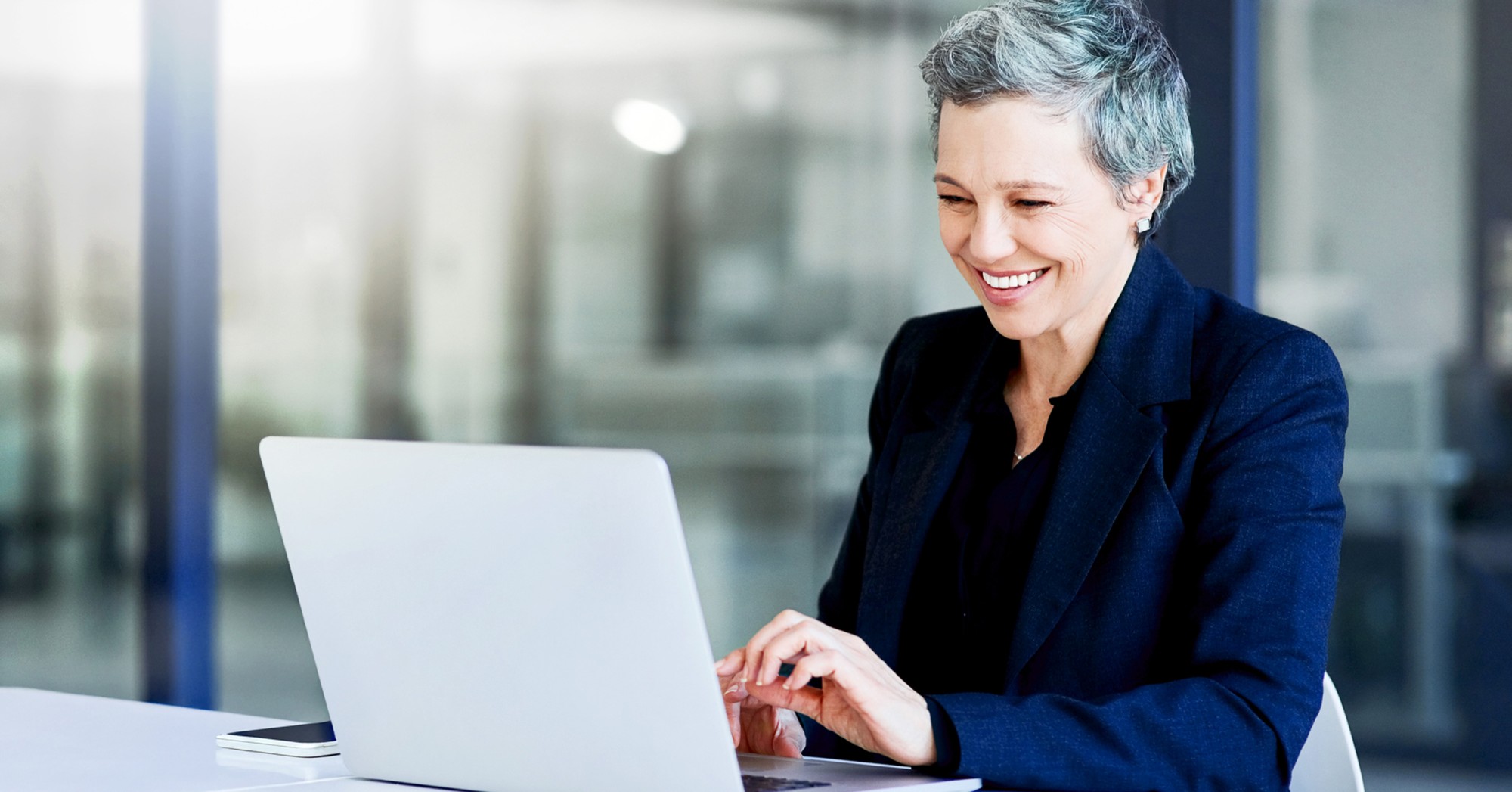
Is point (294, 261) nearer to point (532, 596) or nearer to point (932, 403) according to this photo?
point (932, 403)

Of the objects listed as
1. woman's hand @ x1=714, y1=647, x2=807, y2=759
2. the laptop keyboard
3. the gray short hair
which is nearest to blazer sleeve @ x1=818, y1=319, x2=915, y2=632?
woman's hand @ x1=714, y1=647, x2=807, y2=759

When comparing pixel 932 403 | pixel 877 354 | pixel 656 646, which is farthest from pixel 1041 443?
pixel 877 354

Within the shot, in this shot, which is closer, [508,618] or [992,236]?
[508,618]

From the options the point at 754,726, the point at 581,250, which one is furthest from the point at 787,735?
the point at 581,250

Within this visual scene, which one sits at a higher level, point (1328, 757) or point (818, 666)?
point (818, 666)

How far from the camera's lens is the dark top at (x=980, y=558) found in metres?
1.67

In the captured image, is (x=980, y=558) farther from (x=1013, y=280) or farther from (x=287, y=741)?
(x=287, y=741)

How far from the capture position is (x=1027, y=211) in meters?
1.57

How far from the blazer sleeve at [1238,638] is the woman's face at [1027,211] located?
0.66 ft

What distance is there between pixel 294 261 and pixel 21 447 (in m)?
0.93

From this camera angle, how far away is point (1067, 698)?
1296 millimetres

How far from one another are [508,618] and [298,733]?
1.53ft

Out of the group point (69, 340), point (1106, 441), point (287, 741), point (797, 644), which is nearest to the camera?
point (797, 644)

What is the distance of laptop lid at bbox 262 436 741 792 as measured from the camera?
108 centimetres
